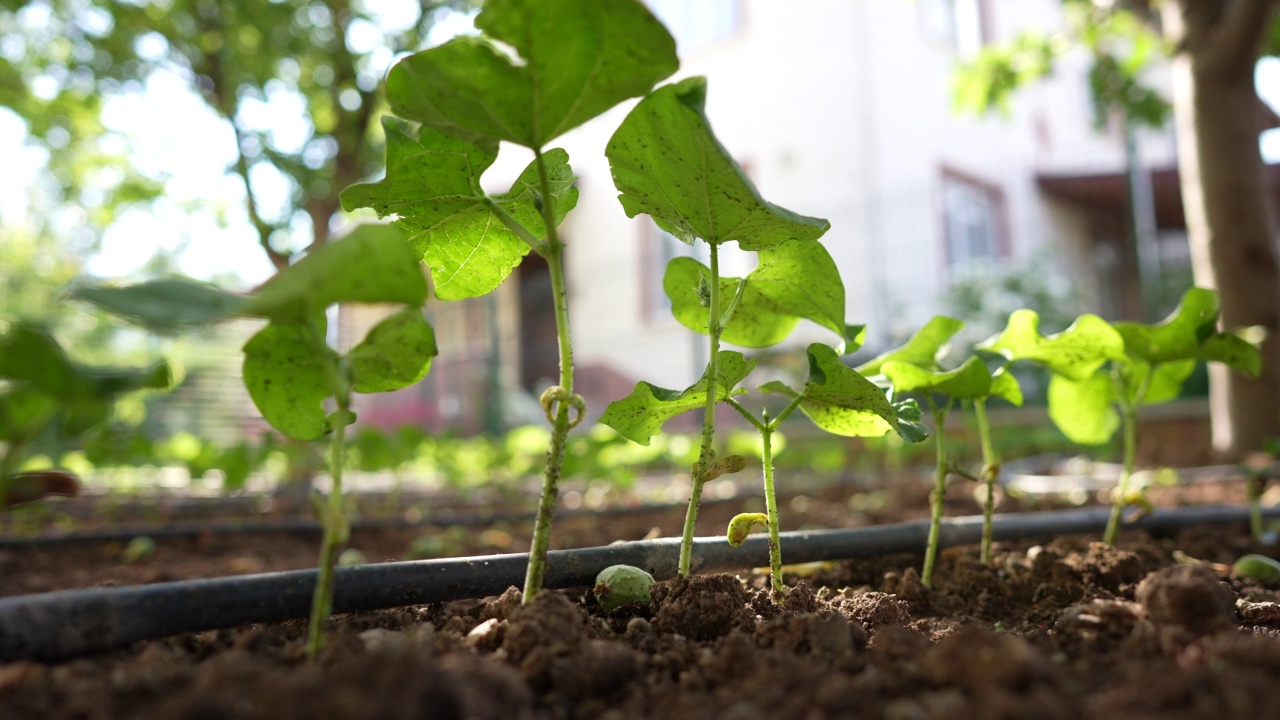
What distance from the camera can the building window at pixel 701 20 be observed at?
995 centimetres

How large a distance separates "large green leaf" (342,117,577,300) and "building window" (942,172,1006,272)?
917cm

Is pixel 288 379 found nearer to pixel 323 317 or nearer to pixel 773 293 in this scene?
pixel 323 317

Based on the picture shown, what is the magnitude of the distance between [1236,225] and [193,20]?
514cm

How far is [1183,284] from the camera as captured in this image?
27.7ft

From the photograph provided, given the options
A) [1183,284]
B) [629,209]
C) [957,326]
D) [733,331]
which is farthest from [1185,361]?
[1183,284]

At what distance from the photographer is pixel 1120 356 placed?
114 cm

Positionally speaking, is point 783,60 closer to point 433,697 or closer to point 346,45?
point 346,45

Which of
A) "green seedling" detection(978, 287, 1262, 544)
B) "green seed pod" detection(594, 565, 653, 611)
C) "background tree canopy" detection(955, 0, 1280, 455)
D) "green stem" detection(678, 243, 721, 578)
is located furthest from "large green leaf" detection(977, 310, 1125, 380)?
"background tree canopy" detection(955, 0, 1280, 455)

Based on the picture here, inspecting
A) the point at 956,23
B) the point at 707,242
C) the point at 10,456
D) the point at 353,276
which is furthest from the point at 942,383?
the point at 956,23

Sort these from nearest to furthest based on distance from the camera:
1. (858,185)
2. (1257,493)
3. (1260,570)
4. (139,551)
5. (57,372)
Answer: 1. (57,372)
2. (1260,570)
3. (1257,493)
4. (139,551)
5. (858,185)

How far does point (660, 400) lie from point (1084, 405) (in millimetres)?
942

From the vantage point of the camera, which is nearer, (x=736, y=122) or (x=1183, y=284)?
(x=1183, y=284)

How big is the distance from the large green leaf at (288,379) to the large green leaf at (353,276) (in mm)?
111

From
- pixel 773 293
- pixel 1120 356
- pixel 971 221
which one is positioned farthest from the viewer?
pixel 971 221
